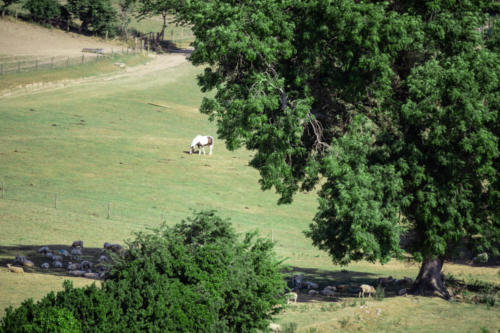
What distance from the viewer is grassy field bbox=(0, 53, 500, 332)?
2178cm

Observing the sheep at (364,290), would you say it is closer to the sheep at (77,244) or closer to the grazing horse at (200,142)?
the sheep at (77,244)

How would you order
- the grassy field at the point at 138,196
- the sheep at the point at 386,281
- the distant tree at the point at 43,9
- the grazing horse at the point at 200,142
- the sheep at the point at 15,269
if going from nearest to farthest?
the grassy field at the point at 138,196
the sheep at the point at 15,269
the sheep at the point at 386,281
the grazing horse at the point at 200,142
the distant tree at the point at 43,9

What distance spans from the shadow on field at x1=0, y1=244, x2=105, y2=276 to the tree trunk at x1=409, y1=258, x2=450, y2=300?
1401 cm

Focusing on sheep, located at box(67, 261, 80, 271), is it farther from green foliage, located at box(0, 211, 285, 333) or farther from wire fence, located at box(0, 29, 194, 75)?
wire fence, located at box(0, 29, 194, 75)

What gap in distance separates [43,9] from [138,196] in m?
77.4

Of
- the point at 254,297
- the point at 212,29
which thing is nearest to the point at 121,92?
the point at 212,29

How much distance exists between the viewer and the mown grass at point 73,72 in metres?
67.6

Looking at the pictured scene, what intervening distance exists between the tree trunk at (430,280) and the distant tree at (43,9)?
311 feet

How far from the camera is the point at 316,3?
21609 mm

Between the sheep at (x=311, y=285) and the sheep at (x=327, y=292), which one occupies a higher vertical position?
the sheep at (x=327, y=292)

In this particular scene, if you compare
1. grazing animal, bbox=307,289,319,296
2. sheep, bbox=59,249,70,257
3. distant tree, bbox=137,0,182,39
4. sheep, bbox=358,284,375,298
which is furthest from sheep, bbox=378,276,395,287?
distant tree, bbox=137,0,182,39

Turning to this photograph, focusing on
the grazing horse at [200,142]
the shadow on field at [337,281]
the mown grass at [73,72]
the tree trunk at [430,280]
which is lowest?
the shadow on field at [337,281]

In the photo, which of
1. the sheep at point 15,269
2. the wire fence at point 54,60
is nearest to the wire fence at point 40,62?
the wire fence at point 54,60

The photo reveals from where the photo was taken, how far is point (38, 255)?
2653cm
